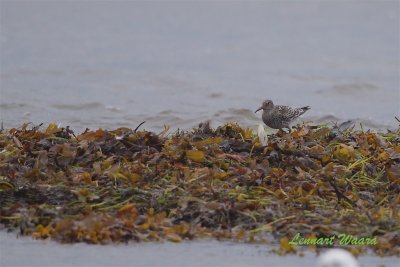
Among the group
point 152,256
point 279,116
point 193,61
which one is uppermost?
point 193,61

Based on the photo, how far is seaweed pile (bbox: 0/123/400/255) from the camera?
5.09m

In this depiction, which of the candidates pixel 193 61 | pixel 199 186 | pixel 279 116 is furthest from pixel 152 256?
pixel 193 61

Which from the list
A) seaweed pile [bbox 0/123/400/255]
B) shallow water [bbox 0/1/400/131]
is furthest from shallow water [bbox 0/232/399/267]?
shallow water [bbox 0/1/400/131]

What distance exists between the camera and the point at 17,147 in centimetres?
629

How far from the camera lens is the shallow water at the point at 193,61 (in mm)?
12797

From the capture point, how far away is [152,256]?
4.86 m

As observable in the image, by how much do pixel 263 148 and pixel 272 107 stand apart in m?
2.27

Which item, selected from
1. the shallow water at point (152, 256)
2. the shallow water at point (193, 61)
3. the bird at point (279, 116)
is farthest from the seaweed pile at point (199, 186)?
the shallow water at point (193, 61)

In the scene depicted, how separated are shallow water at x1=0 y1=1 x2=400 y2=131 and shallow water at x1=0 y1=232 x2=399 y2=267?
18.8 feet

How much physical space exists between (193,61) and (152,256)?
1294 centimetres

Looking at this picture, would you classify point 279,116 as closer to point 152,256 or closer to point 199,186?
point 199,186

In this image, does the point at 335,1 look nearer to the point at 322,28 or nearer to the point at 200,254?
the point at 322,28

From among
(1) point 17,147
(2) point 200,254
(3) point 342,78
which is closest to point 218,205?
(2) point 200,254

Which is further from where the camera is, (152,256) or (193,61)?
(193,61)
